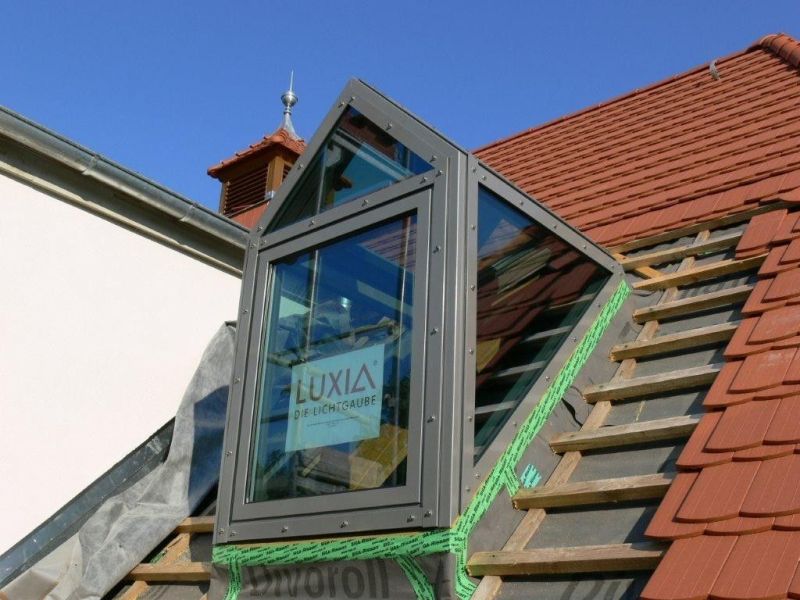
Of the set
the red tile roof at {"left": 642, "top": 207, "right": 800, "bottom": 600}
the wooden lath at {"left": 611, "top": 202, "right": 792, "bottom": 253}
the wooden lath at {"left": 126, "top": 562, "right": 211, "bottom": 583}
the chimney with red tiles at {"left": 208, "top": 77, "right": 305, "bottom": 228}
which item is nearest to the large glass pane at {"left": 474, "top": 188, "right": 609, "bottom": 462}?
the red tile roof at {"left": 642, "top": 207, "right": 800, "bottom": 600}

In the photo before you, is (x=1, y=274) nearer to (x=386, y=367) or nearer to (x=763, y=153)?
(x=386, y=367)

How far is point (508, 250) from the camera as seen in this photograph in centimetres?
309

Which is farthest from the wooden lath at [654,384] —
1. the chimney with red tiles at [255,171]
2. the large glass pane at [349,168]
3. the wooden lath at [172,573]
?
the chimney with red tiles at [255,171]

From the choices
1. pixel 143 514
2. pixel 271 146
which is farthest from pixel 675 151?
pixel 271 146

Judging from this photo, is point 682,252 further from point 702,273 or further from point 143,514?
point 143,514

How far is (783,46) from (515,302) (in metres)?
4.61

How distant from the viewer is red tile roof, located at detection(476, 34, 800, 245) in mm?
4539

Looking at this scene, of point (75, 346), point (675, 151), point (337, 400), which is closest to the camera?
point (337, 400)

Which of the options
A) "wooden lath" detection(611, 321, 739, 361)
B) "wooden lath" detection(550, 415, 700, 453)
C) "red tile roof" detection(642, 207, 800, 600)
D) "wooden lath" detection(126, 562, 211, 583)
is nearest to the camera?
"red tile roof" detection(642, 207, 800, 600)

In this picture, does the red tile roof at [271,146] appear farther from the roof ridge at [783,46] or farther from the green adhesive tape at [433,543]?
the green adhesive tape at [433,543]

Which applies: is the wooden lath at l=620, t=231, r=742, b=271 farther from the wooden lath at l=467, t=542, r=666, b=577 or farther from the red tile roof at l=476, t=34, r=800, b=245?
the wooden lath at l=467, t=542, r=666, b=577

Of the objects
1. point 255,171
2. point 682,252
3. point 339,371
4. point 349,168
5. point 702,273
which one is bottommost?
point 339,371

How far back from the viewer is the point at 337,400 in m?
2.88

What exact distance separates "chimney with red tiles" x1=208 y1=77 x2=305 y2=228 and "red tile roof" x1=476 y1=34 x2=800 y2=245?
7643 millimetres
